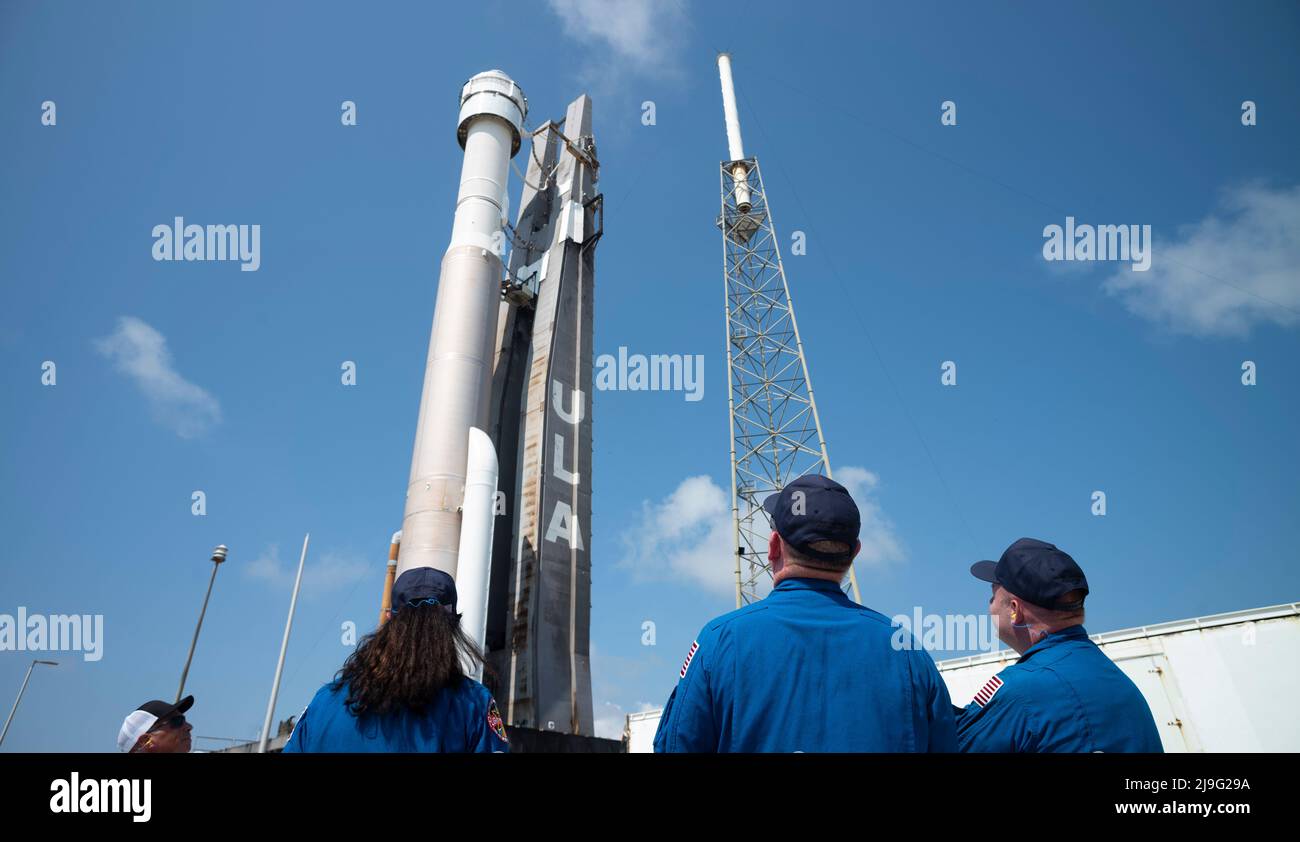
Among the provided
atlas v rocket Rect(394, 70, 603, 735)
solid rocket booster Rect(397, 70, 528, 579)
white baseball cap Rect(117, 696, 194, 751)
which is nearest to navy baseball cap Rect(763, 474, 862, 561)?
white baseball cap Rect(117, 696, 194, 751)

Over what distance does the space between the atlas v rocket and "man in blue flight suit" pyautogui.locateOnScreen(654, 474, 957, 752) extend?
11.1m

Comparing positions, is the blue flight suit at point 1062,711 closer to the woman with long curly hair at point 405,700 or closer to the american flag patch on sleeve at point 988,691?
the american flag patch on sleeve at point 988,691

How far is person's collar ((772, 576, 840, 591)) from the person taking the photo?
2129 millimetres

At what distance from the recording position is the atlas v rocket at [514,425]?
1433cm

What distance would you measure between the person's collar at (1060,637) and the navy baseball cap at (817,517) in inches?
42.2

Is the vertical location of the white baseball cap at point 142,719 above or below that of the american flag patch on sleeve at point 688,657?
below

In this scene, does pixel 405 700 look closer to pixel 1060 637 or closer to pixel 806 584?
pixel 806 584

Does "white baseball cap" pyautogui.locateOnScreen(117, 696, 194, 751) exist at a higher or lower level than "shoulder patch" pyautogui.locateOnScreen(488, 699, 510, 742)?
lower

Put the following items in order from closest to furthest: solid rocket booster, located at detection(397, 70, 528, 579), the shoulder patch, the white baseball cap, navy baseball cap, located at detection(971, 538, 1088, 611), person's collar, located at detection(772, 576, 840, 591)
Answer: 1. person's collar, located at detection(772, 576, 840, 591)
2. the shoulder patch
3. navy baseball cap, located at detection(971, 538, 1088, 611)
4. the white baseball cap
5. solid rocket booster, located at detection(397, 70, 528, 579)

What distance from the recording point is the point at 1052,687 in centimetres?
247

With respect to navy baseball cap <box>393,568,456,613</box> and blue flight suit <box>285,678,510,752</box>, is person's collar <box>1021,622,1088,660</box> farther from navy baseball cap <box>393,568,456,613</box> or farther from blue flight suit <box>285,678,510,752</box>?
navy baseball cap <box>393,568,456,613</box>

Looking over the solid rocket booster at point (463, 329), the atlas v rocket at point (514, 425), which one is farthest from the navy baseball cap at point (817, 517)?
the solid rocket booster at point (463, 329)
